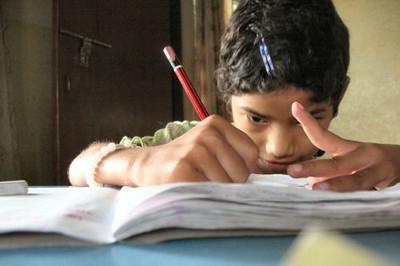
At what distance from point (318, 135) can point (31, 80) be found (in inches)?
68.3

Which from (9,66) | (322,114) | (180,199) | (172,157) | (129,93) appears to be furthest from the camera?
(129,93)

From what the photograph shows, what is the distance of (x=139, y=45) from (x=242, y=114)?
190cm

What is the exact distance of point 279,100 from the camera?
0.80 meters

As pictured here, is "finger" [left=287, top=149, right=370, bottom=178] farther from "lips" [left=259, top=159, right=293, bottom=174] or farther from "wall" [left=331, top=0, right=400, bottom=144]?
"wall" [left=331, top=0, right=400, bottom=144]

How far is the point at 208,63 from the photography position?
10.2ft

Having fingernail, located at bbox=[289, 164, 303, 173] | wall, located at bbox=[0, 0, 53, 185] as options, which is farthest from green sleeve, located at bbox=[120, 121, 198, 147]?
wall, located at bbox=[0, 0, 53, 185]

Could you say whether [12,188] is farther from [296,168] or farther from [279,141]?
[279,141]

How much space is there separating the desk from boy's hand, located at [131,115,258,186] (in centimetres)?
14

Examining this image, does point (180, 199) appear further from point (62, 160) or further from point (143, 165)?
point (62, 160)

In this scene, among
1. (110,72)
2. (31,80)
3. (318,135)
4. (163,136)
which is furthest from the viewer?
(110,72)

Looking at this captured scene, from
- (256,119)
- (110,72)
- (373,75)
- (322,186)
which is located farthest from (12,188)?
(373,75)

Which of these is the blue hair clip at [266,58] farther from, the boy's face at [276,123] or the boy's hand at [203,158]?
the boy's hand at [203,158]

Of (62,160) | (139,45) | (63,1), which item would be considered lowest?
(62,160)

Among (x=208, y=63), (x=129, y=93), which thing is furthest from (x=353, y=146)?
(x=208, y=63)
